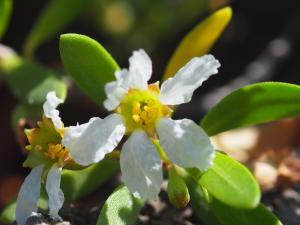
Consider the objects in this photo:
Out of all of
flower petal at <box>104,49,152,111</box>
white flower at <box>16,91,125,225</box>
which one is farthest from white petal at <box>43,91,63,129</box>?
flower petal at <box>104,49,152,111</box>

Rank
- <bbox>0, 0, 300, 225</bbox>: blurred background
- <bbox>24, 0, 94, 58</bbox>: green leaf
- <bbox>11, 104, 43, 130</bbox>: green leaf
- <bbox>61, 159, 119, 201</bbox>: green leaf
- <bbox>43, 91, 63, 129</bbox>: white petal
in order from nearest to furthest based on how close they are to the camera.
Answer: <bbox>43, 91, 63, 129</bbox>: white petal
<bbox>61, 159, 119, 201</bbox>: green leaf
<bbox>11, 104, 43, 130</bbox>: green leaf
<bbox>24, 0, 94, 58</bbox>: green leaf
<bbox>0, 0, 300, 225</bbox>: blurred background

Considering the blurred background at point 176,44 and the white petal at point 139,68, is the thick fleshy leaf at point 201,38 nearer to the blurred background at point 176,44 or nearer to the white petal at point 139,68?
the white petal at point 139,68

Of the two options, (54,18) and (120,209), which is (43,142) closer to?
(120,209)

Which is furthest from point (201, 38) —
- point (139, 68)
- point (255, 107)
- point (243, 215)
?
point (243, 215)

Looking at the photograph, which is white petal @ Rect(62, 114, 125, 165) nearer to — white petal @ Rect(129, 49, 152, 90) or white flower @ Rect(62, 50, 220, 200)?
white flower @ Rect(62, 50, 220, 200)

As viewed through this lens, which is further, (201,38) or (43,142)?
(201,38)

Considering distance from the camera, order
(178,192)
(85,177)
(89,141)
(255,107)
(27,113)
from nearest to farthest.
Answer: (89,141)
(178,192)
(255,107)
(85,177)
(27,113)

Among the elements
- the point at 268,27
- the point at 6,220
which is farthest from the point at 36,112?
the point at 268,27

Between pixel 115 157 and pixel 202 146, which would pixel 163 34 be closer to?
pixel 115 157
